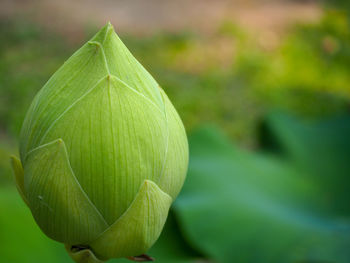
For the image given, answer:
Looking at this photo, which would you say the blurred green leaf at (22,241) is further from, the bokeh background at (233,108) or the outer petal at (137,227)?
the outer petal at (137,227)

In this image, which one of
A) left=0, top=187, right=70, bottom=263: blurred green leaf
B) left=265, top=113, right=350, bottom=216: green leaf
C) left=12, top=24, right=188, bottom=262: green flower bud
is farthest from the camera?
left=265, top=113, right=350, bottom=216: green leaf

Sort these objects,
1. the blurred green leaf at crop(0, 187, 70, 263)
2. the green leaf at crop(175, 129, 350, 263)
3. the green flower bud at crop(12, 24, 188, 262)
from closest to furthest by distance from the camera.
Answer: the green flower bud at crop(12, 24, 188, 262)
the blurred green leaf at crop(0, 187, 70, 263)
the green leaf at crop(175, 129, 350, 263)

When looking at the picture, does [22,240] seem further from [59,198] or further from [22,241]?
[59,198]

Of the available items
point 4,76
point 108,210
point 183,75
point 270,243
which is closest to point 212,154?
point 270,243

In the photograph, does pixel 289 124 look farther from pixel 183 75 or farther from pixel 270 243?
pixel 183 75

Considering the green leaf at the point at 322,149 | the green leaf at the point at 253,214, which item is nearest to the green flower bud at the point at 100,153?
the green leaf at the point at 253,214

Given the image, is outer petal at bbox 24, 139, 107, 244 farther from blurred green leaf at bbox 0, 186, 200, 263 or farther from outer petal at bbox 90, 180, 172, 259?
blurred green leaf at bbox 0, 186, 200, 263

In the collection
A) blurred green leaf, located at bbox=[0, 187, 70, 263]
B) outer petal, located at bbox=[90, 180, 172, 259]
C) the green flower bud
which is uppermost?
the green flower bud

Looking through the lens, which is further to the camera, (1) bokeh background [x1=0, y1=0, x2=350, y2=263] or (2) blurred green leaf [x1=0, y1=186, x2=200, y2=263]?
(1) bokeh background [x1=0, y1=0, x2=350, y2=263]

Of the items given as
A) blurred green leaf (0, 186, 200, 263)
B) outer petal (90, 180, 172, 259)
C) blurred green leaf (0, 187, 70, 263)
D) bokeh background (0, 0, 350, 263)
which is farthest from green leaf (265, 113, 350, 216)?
outer petal (90, 180, 172, 259)
